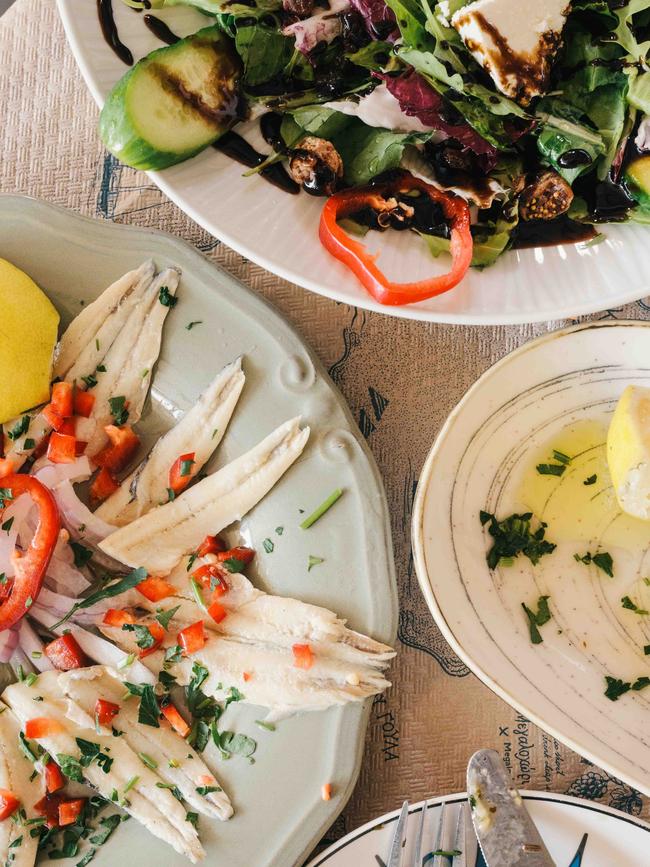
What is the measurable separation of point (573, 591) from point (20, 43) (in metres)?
1.33

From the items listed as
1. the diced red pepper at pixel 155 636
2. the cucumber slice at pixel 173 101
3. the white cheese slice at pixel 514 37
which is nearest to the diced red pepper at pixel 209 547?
the diced red pepper at pixel 155 636

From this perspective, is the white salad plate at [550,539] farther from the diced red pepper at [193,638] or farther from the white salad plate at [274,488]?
the diced red pepper at [193,638]

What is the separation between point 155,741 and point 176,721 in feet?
0.14

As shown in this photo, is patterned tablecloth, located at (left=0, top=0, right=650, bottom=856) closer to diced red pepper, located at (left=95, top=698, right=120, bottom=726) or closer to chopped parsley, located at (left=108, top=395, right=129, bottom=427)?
chopped parsley, located at (left=108, top=395, right=129, bottom=427)

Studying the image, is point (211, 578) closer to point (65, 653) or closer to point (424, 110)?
point (65, 653)

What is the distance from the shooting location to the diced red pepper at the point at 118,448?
1.31 meters

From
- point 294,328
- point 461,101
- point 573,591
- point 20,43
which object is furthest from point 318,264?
point 20,43

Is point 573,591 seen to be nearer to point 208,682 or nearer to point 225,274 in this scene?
point 208,682

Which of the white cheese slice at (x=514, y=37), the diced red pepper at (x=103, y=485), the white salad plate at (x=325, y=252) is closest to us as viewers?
the white cheese slice at (x=514, y=37)

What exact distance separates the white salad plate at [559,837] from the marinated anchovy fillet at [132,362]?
71 centimetres

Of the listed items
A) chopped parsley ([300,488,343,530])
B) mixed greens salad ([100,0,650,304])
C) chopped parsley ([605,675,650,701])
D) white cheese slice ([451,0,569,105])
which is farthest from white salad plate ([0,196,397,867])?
white cheese slice ([451,0,569,105])

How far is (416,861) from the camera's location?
1.22 metres

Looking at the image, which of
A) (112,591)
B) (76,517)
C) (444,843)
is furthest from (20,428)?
(444,843)

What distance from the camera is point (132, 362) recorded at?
1313 millimetres
